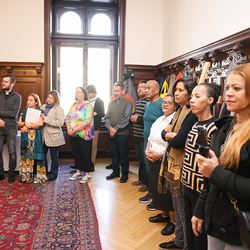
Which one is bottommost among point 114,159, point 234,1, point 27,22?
point 114,159

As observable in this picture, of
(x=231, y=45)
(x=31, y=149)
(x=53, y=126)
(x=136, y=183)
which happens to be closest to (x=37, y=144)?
(x=31, y=149)

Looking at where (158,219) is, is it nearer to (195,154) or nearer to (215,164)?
(195,154)

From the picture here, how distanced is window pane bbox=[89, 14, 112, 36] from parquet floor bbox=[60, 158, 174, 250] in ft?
11.7

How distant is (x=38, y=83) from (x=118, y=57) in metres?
1.92

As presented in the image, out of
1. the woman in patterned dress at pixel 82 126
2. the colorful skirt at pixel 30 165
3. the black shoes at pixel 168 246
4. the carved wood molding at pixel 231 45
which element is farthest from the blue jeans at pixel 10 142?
the carved wood molding at pixel 231 45

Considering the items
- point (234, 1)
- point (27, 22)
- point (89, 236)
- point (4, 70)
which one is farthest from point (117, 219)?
point (27, 22)

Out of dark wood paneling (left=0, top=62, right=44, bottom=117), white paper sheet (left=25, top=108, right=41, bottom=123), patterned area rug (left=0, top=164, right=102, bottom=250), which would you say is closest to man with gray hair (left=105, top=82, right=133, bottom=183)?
patterned area rug (left=0, top=164, right=102, bottom=250)

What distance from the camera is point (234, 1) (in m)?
2.95

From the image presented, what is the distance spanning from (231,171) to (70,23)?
5.60m

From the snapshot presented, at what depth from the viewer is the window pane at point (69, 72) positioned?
5723 millimetres

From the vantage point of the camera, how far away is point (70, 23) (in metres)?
5.69

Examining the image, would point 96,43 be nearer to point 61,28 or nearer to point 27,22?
point 61,28

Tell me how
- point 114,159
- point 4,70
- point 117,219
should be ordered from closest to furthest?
point 117,219 < point 114,159 < point 4,70

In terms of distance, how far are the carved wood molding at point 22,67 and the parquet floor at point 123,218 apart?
282cm
